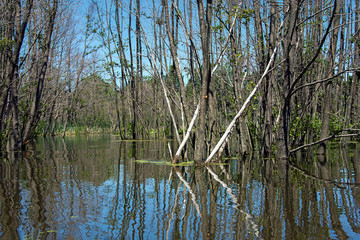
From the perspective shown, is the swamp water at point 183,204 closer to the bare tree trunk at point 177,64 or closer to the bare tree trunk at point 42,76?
the bare tree trunk at point 177,64

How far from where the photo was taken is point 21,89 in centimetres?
1708

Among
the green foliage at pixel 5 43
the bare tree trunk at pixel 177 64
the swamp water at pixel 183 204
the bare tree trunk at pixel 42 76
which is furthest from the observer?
the bare tree trunk at pixel 42 76

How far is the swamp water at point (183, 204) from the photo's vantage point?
3.46m

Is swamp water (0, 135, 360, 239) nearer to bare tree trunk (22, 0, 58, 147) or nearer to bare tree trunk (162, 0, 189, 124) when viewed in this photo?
bare tree trunk (162, 0, 189, 124)

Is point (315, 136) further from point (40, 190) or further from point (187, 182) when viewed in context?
point (40, 190)

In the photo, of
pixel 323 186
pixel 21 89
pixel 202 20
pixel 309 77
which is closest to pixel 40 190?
pixel 323 186

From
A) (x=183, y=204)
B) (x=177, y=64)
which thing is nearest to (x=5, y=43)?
(x=177, y=64)

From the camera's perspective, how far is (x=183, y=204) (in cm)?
459

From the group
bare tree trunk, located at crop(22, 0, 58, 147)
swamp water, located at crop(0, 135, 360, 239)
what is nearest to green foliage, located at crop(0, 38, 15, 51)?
bare tree trunk, located at crop(22, 0, 58, 147)

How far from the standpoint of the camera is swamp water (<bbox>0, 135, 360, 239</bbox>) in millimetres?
3465

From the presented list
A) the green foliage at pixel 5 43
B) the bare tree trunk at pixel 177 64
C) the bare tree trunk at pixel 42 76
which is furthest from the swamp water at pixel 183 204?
the bare tree trunk at pixel 42 76

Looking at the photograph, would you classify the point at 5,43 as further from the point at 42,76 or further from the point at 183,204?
the point at 183,204

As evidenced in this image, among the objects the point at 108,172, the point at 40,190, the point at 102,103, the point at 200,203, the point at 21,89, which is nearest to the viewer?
the point at 200,203

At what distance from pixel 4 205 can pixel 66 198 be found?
76cm
